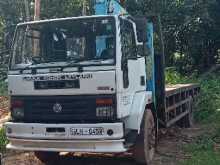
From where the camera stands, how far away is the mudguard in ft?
23.5

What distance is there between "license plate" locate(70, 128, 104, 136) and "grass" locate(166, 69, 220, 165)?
2.00 meters

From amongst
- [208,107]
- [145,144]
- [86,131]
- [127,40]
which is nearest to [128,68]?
[127,40]

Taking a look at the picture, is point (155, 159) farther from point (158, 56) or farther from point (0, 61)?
point (0, 61)

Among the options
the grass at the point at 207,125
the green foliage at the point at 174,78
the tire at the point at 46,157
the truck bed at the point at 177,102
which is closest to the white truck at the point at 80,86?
the tire at the point at 46,157

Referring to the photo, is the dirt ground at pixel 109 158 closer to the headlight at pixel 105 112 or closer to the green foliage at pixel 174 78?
the headlight at pixel 105 112

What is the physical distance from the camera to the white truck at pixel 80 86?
265 inches

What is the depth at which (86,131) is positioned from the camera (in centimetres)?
671

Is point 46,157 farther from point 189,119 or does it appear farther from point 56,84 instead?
point 189,119

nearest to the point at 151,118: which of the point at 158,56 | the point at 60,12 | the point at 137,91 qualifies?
the point at 137,91

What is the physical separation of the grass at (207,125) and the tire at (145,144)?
65cm

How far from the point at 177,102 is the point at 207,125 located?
1718 mm

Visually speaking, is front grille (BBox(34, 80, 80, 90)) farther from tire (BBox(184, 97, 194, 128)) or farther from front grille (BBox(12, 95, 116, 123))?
tire (BBox(184, 97, 194, 128))

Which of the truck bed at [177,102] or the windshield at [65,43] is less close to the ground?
the windshield at [65,43]

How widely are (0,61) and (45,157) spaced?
1931 cm
